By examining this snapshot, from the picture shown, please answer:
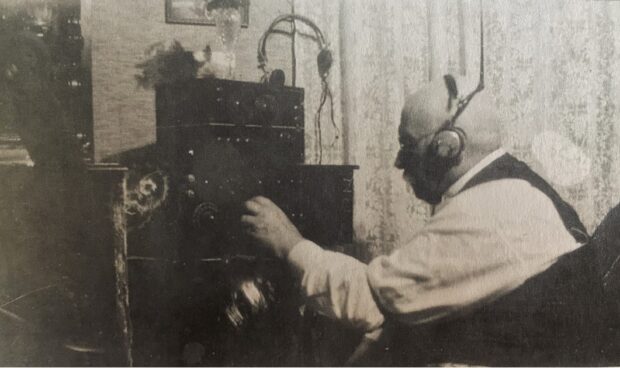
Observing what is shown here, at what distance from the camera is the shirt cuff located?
1627mm

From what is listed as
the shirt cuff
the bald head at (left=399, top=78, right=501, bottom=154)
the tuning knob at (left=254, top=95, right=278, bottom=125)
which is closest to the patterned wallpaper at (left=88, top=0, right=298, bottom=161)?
the tuning knob at (left=254, top=95, right=278, bottom=125)

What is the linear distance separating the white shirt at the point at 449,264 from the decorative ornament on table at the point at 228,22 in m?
0.64

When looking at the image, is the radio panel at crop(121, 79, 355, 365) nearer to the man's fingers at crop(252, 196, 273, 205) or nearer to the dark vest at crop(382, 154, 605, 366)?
the man's fingers at crop(252, 196, 273, 205)

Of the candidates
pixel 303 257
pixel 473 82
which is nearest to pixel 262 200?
pixel 303 257

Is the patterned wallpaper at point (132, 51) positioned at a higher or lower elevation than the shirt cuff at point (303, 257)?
higher

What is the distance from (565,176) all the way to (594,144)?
0.46ft

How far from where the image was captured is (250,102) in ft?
5.32

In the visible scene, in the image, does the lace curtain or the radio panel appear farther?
the lace curtain

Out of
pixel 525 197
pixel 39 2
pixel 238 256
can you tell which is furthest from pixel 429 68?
pixel 39 2

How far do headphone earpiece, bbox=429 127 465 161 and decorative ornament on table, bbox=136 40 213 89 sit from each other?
716mm

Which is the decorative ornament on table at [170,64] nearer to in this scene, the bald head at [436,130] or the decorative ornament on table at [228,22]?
the decorative ornament on table at [228,22]

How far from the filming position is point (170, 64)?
1685 mm

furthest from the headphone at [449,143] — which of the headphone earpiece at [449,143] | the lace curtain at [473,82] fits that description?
the lace curtain at [473,82]

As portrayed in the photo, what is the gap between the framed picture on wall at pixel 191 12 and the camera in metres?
1.67
